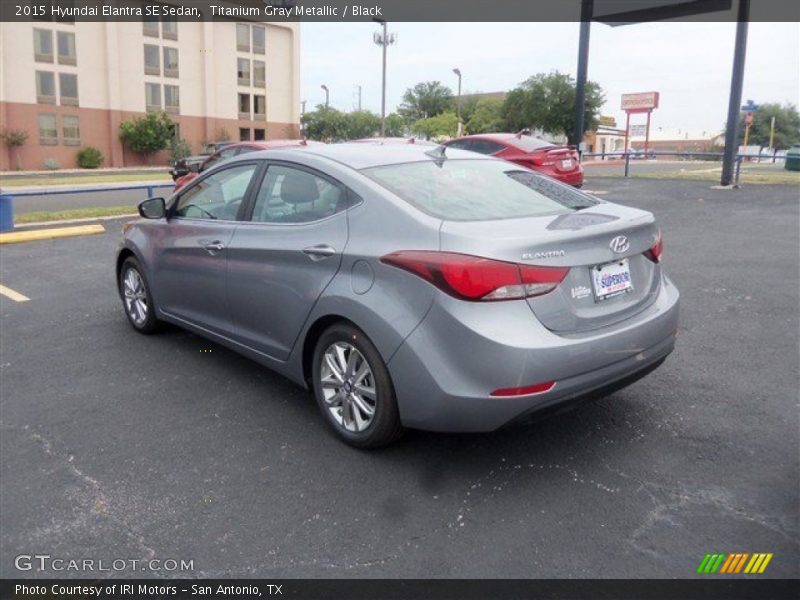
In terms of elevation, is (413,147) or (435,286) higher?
(413,147)

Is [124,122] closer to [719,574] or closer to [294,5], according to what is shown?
[294,5]

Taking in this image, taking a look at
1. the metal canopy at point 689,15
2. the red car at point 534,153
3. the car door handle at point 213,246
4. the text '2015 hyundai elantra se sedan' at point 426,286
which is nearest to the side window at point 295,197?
the text '2015 hyundai elantra se sedan' at point 426,286

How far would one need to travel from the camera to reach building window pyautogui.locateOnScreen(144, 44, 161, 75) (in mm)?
48750

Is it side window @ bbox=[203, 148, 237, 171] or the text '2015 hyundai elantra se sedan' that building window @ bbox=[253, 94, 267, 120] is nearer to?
side window @ bbox=[203, 148, 237, 171]

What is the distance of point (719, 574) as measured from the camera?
2.71 metres

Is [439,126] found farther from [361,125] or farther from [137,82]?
[137,82]

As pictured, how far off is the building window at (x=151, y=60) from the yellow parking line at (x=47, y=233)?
41.9m

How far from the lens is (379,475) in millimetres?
3473

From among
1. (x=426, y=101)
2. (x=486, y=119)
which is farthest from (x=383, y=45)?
(x=426, y=101)

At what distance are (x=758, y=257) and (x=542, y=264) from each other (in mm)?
6849

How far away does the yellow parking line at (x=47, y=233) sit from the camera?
418 inches

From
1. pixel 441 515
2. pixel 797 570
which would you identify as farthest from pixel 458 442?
pixel 797 570

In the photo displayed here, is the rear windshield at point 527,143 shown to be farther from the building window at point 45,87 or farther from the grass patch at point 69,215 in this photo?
the building window at point 45,87

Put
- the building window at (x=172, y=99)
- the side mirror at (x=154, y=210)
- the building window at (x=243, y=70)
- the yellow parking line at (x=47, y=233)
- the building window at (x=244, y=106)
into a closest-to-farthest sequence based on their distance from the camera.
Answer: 1. the side mirror at (x=154, y=210)
2. the yellow parking line at (x=47, y=233)
3. the building window at (x=172, y=99)
4. the building window at (x=243, y=70)
5. the building window at (x=244, y=106)
